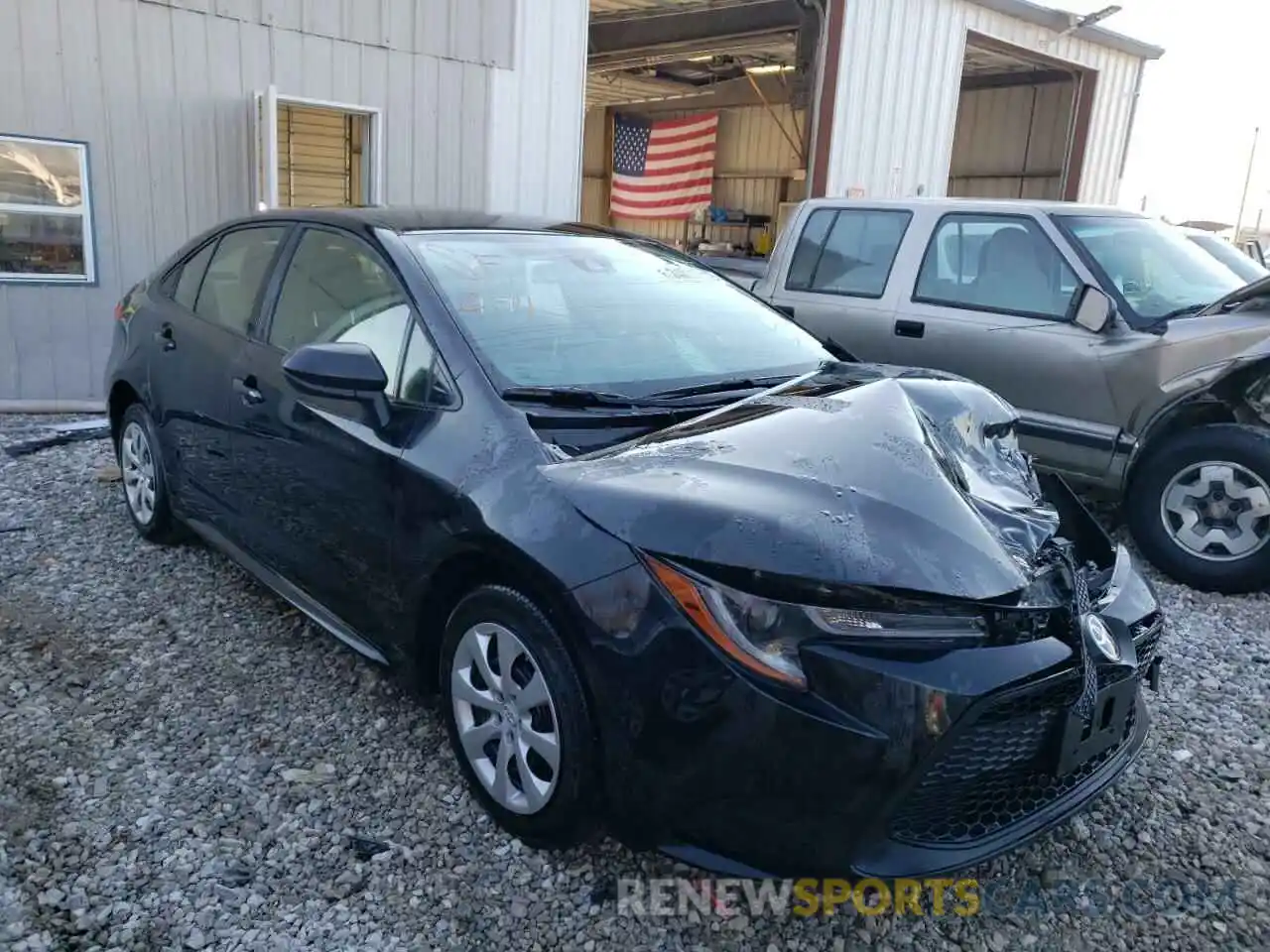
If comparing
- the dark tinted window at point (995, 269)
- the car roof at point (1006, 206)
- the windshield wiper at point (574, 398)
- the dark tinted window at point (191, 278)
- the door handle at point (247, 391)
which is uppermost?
the car roof at point (1006, 206)

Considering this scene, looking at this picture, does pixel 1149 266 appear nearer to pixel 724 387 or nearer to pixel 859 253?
pixel 859 253

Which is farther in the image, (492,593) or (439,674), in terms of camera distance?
(439,674)

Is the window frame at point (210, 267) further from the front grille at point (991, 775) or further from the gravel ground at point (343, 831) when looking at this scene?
the front grille at point (991, 775)

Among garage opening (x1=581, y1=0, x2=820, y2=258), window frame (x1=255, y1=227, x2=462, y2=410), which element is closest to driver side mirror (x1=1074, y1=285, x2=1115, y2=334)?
window frame (x1=255, y1=227, x2=462, y2=410)

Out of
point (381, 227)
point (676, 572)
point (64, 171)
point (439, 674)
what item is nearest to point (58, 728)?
point (439, 674)

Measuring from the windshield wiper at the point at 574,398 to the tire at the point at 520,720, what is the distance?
53 centimetres

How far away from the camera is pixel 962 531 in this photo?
2.17 m

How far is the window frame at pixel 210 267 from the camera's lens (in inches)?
144

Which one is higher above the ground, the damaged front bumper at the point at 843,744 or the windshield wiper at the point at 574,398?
the windshield wiper at the point at 574,398

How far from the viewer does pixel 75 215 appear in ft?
24.3

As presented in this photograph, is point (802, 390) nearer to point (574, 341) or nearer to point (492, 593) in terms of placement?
point (574, 341)

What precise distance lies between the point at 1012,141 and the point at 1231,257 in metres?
12.8

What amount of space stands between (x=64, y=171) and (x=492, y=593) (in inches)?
263

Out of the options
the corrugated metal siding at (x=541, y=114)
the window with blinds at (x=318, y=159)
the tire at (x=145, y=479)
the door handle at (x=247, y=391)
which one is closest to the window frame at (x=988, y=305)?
the door handle at (x=247, y=391)
